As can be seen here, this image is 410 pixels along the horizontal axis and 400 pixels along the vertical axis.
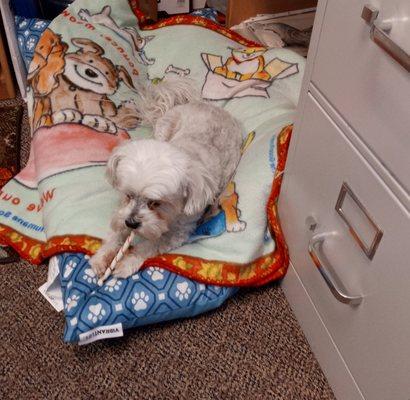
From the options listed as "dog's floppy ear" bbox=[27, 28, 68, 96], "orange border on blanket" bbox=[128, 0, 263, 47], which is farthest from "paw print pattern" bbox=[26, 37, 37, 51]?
"orange border on blanket" bbox=[128, 0, 263, 47]

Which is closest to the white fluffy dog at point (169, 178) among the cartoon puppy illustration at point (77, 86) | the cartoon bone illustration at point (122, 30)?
the cartoon puppy illustration at point (77, 86)

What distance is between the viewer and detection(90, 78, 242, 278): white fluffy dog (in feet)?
3.59

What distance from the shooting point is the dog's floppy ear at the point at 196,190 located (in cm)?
113

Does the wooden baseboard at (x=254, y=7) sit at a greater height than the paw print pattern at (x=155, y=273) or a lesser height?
greater

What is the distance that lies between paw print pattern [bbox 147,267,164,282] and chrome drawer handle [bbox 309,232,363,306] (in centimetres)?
41

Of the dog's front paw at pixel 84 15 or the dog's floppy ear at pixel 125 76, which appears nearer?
the dog's floppy ear at pixel 125 76

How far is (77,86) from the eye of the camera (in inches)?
64.5

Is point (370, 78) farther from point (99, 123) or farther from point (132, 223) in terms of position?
point (99, 123)

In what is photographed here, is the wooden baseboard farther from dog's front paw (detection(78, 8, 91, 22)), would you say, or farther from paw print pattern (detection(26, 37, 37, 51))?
paw print pattern (detection(26, 37, 37, 51))

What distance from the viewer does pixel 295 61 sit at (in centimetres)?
166

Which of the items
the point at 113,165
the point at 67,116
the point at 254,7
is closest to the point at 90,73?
the point at 67,116

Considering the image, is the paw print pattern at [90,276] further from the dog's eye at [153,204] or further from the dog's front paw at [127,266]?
the dog's eye at [153,204]

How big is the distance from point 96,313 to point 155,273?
19 centimetres

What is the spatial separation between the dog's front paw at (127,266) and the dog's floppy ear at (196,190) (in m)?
0.20
